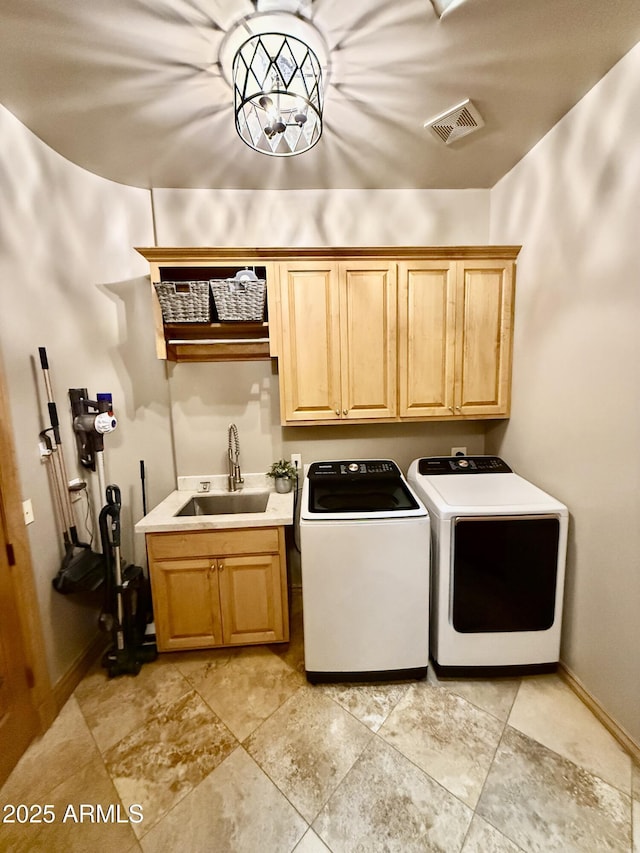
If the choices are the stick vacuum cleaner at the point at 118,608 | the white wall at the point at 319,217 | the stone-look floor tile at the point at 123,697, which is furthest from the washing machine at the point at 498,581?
the white wall at the point at 319,217

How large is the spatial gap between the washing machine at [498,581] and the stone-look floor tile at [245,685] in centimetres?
85

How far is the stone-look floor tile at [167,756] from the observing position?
4.15 ft

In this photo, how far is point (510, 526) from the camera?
1609 millimetres

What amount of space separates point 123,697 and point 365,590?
137cm

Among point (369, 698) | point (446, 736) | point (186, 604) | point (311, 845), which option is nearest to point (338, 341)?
point (186, 604)

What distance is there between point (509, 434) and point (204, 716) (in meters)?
2.34

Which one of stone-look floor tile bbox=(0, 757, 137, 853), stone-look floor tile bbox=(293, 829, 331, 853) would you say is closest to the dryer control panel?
stone-look floor tile bbox=(293, 829, 331, 853)

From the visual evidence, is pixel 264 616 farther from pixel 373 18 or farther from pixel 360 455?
pixel 373 18

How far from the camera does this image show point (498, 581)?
1638 mm

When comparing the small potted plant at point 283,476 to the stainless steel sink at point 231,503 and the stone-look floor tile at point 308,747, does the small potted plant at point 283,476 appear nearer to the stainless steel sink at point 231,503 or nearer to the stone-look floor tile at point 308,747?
the stainless steel sink at point 231,503

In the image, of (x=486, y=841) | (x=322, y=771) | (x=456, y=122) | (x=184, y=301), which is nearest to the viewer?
(x=486, y=841)

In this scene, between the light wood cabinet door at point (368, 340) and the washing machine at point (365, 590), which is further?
the light wood cabinet door at point (368, 340)

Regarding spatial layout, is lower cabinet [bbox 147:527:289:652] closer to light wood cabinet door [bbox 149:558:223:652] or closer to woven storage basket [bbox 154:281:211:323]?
light wood cabinet door [bbox 149:558:223:652]

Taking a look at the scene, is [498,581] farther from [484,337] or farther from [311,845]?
[484,337]
